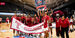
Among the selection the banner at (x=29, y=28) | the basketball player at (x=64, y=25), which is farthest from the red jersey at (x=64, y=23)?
the banner at (x=29, y=28)

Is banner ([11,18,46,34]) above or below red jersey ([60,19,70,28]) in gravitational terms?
below

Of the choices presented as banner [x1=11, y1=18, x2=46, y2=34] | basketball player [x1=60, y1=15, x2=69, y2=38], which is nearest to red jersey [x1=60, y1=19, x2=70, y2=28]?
basketball player [x1=60, y1=15, x2=69, y2=38]

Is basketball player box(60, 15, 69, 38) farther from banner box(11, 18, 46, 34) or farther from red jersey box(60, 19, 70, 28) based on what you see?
banner box(11, 18, 46, 34)

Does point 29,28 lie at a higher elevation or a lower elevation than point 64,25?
lower

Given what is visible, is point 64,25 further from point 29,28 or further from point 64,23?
point 29,28

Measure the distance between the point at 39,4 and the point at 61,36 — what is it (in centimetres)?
155

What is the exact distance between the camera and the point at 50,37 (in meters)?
3.09

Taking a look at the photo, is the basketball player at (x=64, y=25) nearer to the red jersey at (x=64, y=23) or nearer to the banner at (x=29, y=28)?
the red jersey at (x=64, y=23)

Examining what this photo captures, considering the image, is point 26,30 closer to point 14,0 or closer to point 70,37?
point 70,37

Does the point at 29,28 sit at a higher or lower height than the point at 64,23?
lower

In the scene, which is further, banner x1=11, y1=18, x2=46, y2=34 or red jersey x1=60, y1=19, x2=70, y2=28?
banner x1=11, y1=18, x2=46, y2=34

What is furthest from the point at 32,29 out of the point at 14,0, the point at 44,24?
the point at 14,0

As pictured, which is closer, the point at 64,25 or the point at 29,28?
the point at 64,25

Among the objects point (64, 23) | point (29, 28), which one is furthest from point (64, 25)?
point (29, 28)
